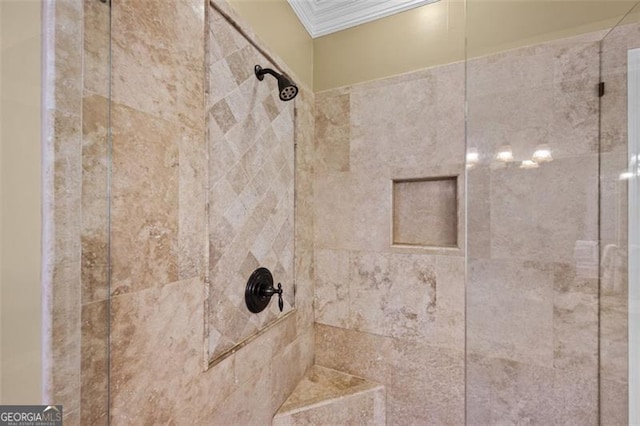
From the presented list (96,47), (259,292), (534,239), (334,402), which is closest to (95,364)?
(259,292)

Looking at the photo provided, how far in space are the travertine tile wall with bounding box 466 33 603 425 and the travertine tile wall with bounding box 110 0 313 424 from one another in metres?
1.10

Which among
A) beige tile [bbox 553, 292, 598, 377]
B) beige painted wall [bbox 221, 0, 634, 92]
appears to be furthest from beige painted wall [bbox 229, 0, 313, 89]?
beige tile [bbox 553, 292, 598, 377]

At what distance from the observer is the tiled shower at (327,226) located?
1.76 feet

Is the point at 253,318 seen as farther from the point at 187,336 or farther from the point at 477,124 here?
the point at 477,124

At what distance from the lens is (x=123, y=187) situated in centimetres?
58

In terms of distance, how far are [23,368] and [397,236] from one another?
1.31m

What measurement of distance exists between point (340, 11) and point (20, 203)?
1.60m

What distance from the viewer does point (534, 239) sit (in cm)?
111

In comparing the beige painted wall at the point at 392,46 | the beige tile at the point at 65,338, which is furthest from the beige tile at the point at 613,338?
the beige tile at the point at 65,338

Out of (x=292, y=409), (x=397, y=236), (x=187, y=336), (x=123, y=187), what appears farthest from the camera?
(x=397, y=236)

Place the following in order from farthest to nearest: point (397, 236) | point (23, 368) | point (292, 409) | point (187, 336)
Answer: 1. point (397, 236)
2. point (292, 409)
3. point (187, 336)
4. point (23, 368)

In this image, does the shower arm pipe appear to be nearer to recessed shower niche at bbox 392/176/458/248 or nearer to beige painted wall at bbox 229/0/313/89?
beige painted wall at bbox 229/0/313/89

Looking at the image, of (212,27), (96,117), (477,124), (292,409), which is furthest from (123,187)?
(477,124)

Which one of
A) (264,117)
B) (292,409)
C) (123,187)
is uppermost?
(264,117)
